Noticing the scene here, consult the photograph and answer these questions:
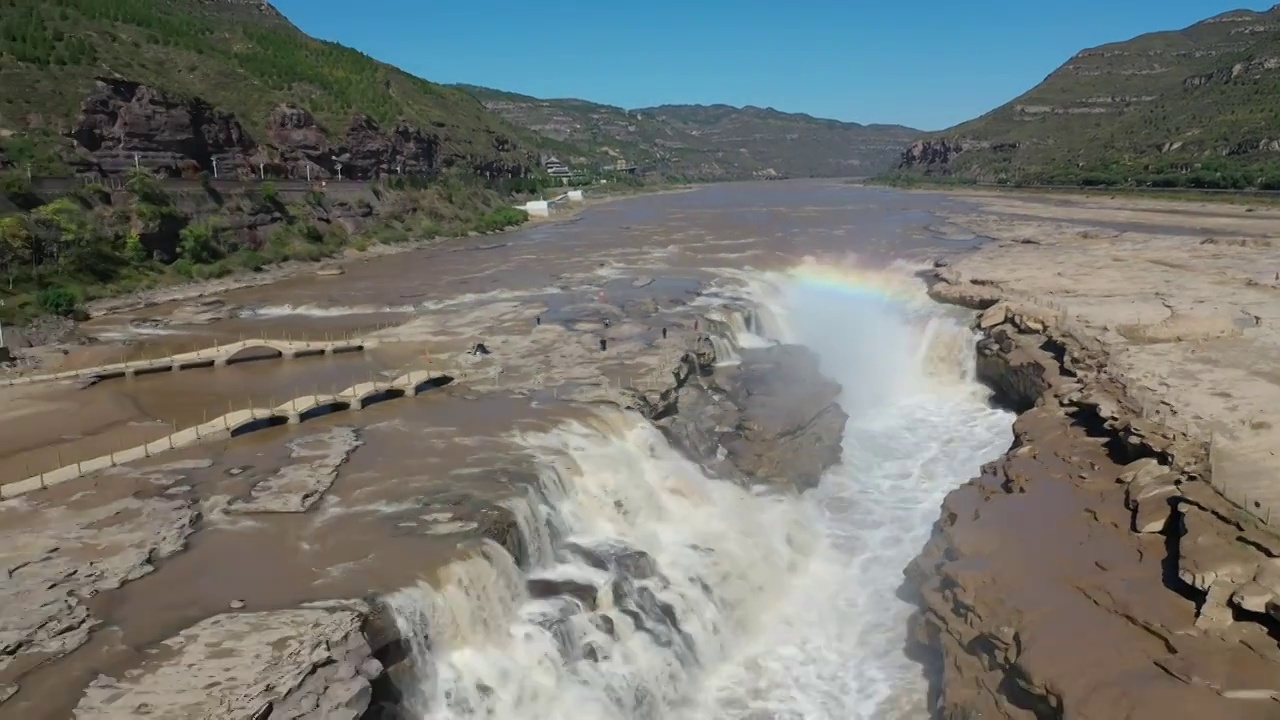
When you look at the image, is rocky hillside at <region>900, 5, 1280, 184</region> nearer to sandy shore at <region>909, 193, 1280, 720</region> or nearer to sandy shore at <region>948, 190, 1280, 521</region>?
sandy shore at <region>948, 190, 1280, 521</region>

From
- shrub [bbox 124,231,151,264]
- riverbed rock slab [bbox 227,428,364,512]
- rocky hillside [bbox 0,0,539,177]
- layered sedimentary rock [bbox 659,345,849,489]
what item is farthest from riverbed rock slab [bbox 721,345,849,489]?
rocky hillside [bbox 0,0,539,177]

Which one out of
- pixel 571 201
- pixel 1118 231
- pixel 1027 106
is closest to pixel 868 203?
pixel 571 201

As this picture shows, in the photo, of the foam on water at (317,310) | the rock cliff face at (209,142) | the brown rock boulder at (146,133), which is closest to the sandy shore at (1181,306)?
the foam on water at (317,310)

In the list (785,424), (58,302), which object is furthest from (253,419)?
(58,302)

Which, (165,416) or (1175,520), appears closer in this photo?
(1175,520)

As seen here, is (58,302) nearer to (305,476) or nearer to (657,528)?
(305,476)

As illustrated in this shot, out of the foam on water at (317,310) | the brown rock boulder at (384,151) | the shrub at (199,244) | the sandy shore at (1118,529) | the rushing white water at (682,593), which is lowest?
the rushing white water at (682,593)

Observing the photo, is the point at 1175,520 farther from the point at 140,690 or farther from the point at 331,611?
the point at 140,690

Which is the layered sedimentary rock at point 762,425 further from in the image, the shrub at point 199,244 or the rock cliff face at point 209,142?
the rock cliff face at point 209,142
